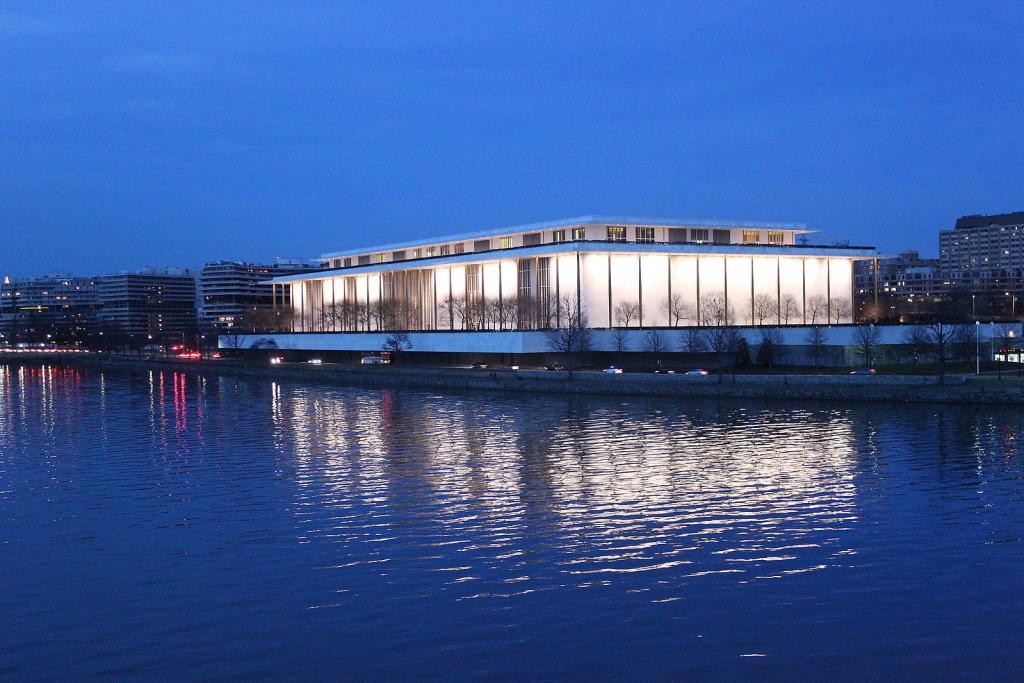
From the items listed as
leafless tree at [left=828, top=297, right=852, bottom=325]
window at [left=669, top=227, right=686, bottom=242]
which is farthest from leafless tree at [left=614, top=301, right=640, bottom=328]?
leafless tree at [left=828, top=297, right=852, bottom=325]

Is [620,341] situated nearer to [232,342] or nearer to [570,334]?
[570,334]

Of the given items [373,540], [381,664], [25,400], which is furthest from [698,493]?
[25,400]

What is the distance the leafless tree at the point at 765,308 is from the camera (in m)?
68.0

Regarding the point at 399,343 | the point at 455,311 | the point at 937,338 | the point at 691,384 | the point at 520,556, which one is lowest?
the point at 520,556

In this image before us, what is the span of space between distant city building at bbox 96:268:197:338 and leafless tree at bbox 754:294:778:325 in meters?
134

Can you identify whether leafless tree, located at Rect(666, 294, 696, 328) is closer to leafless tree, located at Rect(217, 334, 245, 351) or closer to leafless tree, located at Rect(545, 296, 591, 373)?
leafless tree, located at Rect(545, 296, 591, 373)

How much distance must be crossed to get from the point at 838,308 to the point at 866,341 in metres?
25.6

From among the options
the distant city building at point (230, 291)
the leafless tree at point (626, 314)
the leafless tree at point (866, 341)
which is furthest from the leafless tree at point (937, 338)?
the distant city building at point (230, 291)

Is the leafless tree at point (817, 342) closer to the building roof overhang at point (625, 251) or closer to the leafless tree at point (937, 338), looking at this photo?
the leafless tree at point (937, 338)

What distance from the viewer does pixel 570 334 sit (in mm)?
54719

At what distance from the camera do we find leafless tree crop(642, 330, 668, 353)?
179 feet

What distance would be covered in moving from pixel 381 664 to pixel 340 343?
6682 cm

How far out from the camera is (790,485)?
1941cm

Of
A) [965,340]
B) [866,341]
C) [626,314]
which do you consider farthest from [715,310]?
[965,340]
